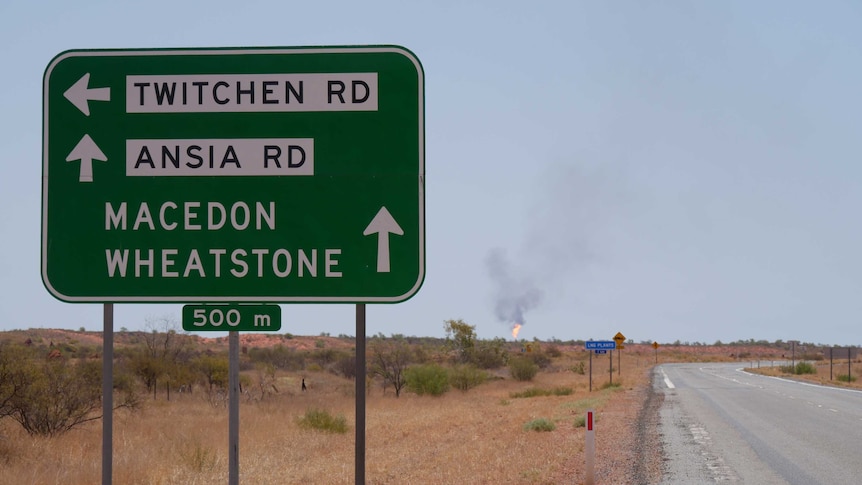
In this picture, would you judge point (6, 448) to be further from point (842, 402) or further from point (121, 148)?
point (842, 402)

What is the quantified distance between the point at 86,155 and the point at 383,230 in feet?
7.92

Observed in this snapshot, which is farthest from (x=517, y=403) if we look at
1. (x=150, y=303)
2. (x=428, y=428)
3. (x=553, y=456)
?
(x=150, y=303)

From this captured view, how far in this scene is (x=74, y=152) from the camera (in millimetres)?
6762

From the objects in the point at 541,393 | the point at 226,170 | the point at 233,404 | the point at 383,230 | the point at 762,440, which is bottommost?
the point at 541,393

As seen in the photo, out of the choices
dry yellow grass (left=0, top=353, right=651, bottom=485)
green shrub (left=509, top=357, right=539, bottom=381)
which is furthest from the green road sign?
green shrub (left=509, top=357, right=539, bottom=381)

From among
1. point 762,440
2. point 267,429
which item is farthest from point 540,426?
point 267,429

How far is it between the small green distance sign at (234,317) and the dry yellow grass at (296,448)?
831 cm

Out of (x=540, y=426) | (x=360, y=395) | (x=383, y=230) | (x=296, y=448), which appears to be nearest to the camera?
(x=360, y=395)

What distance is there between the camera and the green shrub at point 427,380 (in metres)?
41.7

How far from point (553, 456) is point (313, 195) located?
12.1 metres

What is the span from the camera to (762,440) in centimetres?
2047

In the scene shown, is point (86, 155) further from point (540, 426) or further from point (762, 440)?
point (540, 426)

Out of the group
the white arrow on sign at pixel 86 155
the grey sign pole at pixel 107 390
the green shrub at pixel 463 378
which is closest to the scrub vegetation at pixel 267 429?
the green shrub at pixel 463 378

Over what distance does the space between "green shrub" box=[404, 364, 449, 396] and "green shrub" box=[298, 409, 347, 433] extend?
1740cm
